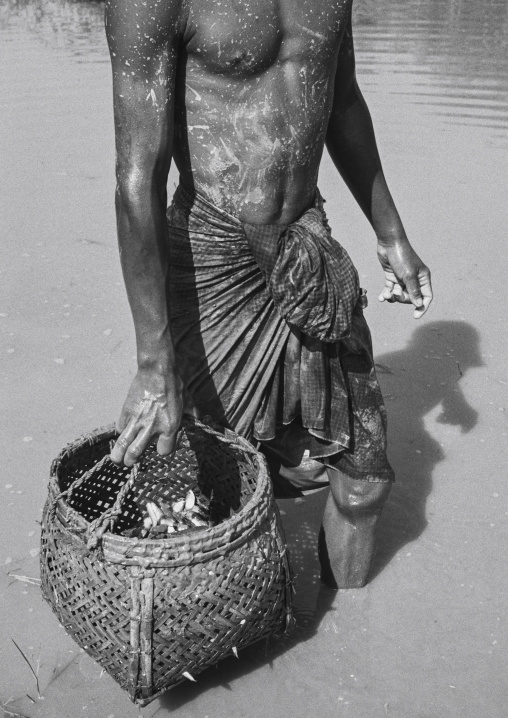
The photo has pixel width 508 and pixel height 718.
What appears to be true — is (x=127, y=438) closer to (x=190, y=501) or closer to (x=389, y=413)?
(x=190, y=501)

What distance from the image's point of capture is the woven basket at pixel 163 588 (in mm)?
1935

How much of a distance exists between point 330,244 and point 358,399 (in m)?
0.47

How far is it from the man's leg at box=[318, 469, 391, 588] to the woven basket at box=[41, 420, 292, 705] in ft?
1.16

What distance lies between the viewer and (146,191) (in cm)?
191

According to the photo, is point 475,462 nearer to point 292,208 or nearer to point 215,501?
point 215,501

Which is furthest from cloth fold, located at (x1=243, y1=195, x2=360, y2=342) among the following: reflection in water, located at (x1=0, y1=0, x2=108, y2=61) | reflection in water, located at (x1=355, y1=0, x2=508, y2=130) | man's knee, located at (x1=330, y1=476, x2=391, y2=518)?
reflection in water, located at (x1=0, y1=0, x2=108, y2=61)

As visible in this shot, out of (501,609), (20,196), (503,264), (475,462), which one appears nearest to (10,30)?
(20,196)

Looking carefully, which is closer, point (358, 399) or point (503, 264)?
point (358, 399)

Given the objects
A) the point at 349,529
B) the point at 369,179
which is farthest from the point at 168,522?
the point at 369,179

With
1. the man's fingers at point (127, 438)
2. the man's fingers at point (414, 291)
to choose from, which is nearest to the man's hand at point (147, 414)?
the man's fingers at point (127, 438)

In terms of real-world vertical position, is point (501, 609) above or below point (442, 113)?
above

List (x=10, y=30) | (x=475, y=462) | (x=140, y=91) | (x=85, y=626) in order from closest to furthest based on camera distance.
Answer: (x=140, y=91), (x=85, y=626), (x=475, y=462), (x=10, y=30)

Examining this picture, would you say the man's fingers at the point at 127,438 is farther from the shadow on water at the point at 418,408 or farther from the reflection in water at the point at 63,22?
the reflection in water at the point at 63,22

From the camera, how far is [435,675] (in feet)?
7.94
